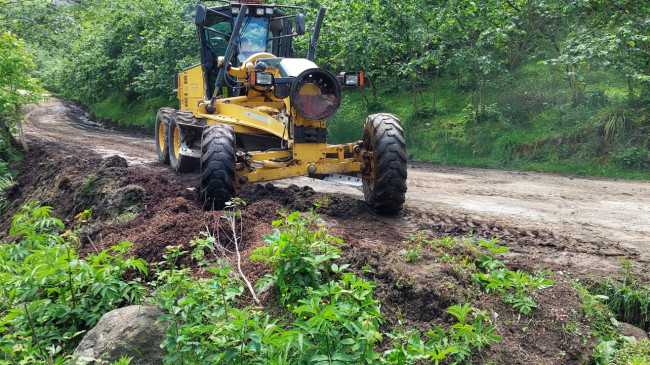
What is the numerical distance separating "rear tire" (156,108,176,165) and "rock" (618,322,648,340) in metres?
8.23

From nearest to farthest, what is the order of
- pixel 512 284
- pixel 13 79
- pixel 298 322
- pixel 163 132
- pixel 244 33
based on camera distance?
1. pixel 298 322
2. pixel 512 284
3. pixel 244 33
4. pixel 163 132
5. pixel 13 79

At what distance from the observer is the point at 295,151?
6.93m

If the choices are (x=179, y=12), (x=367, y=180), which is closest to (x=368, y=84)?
(x=179, y=12)

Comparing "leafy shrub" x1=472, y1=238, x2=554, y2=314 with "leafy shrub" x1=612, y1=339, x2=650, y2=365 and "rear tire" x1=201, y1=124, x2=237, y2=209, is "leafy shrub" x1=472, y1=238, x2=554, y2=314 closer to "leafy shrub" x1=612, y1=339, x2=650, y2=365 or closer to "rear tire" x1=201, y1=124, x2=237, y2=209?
"leafy shrub" x1=612, y1=339, x2=650, y2=365

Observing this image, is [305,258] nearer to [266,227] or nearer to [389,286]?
[389,286]

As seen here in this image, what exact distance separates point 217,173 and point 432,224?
2.58 metres

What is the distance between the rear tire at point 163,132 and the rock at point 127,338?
6.86 meters

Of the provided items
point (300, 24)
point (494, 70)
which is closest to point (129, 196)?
point (300, 24)

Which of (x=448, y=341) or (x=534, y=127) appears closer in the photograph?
(x=448, y=341)

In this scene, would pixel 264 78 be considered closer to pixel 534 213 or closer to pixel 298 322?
pixel 534 213

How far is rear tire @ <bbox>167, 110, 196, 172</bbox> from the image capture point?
9543 mm

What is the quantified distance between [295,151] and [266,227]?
1574 mm

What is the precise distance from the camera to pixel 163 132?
11359 millimetres

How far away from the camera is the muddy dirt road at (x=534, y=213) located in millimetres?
5465
